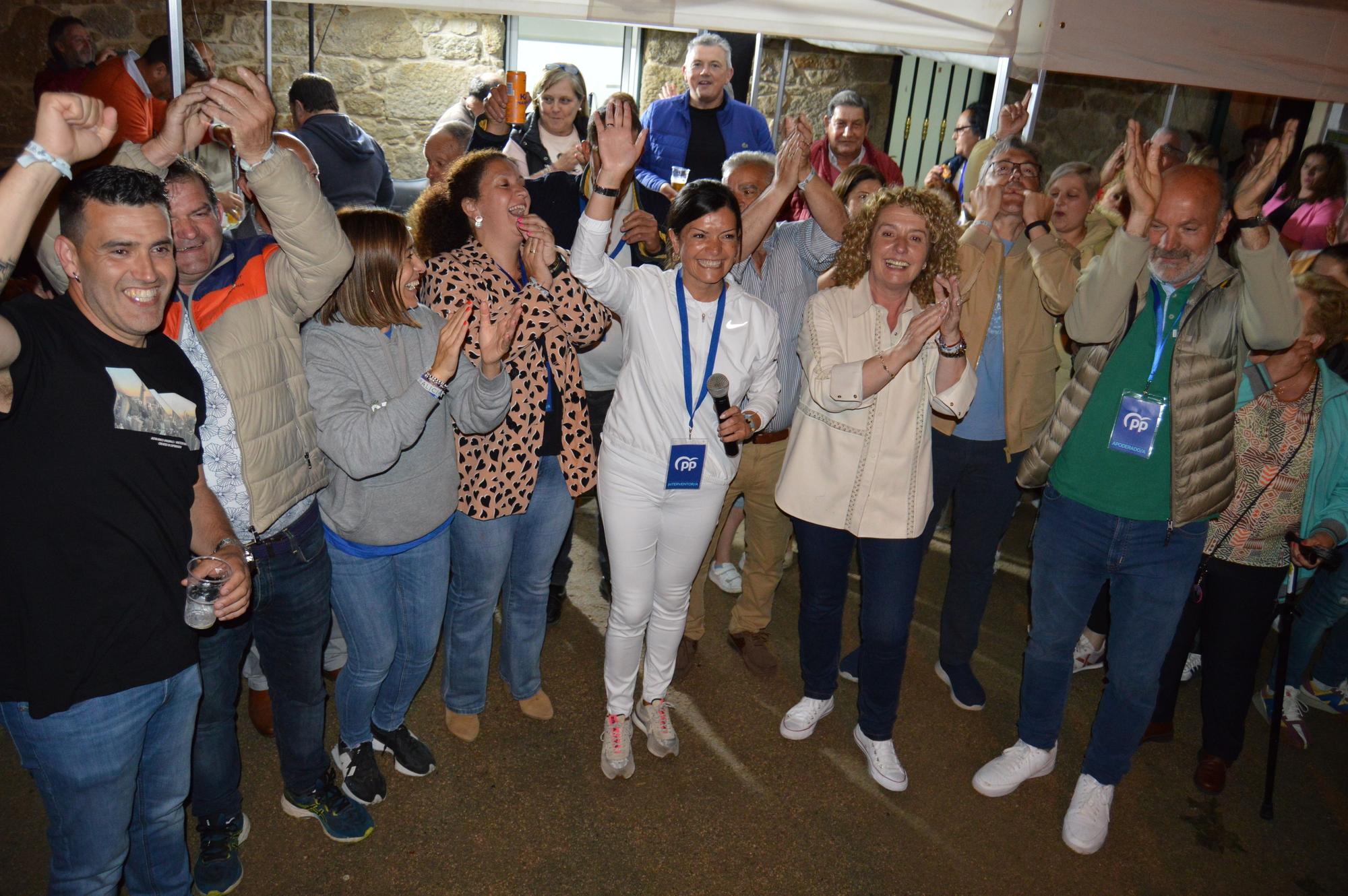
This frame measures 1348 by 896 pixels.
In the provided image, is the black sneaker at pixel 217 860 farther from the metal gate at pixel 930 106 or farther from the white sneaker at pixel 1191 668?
the metal gate at pixel 930 106

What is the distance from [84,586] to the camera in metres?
1.84

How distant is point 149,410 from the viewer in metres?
1.91

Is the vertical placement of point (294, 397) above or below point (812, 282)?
below

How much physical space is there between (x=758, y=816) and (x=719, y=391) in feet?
5.02

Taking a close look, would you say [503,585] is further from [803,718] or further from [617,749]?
[803,718]

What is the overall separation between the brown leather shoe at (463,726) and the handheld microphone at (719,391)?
1.48 m

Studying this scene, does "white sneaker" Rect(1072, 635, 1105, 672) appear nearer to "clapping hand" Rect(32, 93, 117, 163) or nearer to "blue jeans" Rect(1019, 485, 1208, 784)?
"blue jeans" Rect(1019, 485, 1208, 784)

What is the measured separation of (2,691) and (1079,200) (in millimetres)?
4070

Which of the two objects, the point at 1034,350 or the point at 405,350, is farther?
the point at 1034,350

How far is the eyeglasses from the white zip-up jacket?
4.32 ft

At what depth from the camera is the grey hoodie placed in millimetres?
2428

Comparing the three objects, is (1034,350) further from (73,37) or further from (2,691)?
(73,37)

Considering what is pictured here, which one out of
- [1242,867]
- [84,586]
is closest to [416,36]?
Result: [84,586]

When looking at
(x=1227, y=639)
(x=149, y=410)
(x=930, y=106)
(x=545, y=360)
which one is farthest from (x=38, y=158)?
(x=930, y=106)
